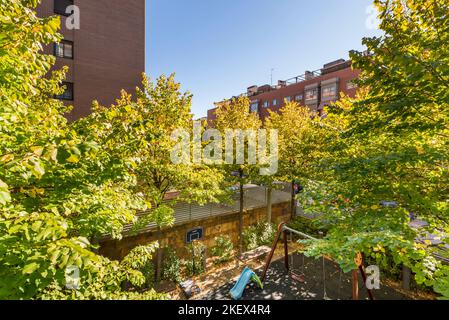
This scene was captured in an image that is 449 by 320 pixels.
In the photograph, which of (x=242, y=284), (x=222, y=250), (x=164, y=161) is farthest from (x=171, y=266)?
(x=164, y=161)

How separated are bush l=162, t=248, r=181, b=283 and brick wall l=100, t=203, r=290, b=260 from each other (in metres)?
0.48

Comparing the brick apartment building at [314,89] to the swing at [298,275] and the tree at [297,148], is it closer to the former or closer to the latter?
the tree at [297,148]

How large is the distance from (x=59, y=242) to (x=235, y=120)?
11093 mm

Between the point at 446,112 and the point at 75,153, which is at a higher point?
the point at 446,112

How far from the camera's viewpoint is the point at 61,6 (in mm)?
15281

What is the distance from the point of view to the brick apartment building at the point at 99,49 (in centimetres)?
1545

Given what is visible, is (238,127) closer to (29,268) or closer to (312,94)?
(29,268)

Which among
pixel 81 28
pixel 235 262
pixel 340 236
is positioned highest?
pixel 81 28

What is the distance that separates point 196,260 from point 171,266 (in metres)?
1.40

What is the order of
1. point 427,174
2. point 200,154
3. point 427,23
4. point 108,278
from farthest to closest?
point 200,154
point 427,174
point 108,278
point 427,23

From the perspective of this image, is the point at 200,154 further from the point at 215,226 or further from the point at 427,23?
the point at 427,23

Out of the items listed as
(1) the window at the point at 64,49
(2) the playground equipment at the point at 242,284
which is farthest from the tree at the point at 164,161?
(1) the window at the point at 64,49

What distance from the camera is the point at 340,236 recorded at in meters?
4.65
